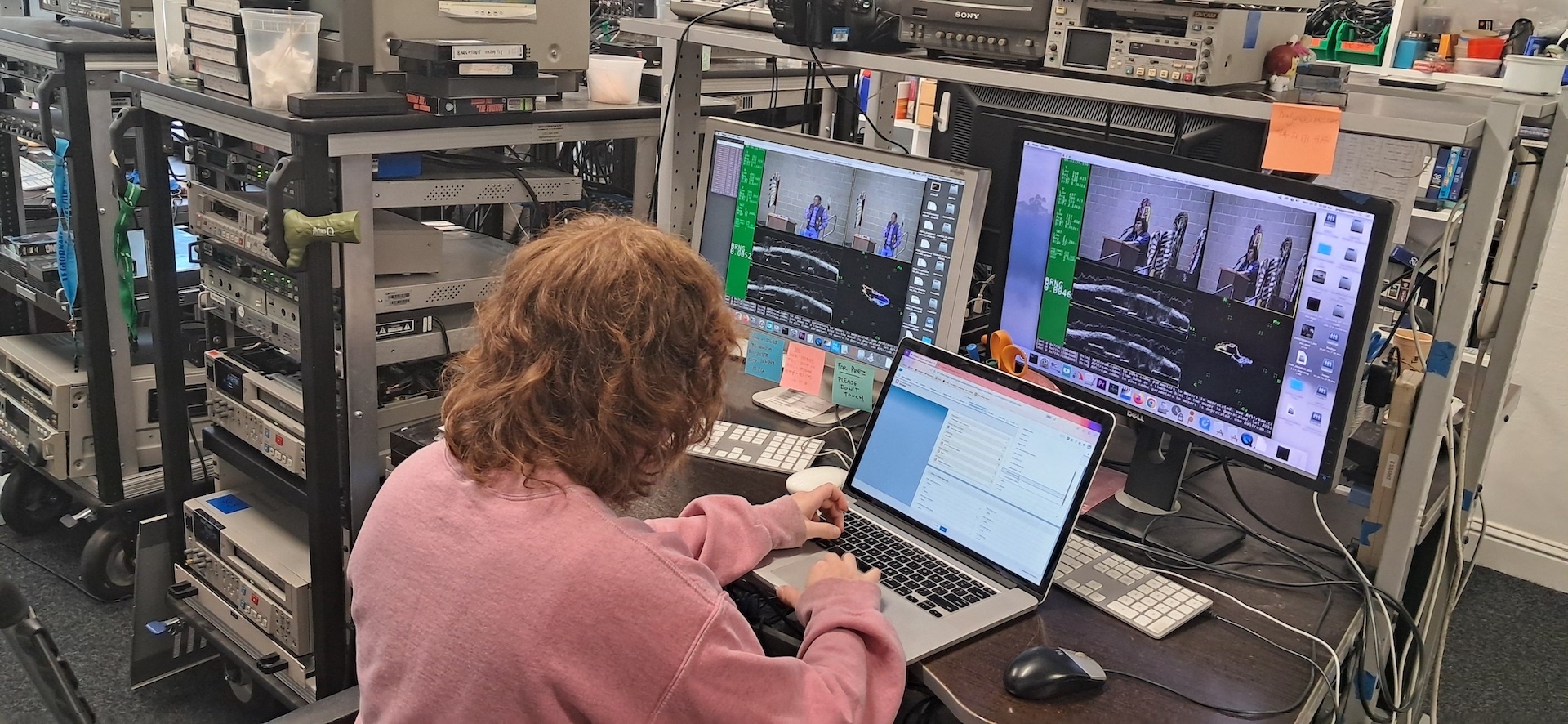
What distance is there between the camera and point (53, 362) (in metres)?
2.66

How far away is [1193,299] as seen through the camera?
139cm

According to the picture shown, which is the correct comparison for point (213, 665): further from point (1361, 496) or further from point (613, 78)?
point (1361, 496)

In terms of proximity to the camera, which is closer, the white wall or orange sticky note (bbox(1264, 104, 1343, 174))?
orange sticky note (bbox(1264, 104, 1343, 174))

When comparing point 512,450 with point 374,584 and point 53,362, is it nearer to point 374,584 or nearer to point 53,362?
point 374,584

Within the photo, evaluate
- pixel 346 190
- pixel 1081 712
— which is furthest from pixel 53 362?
Result: pixel 1081 712

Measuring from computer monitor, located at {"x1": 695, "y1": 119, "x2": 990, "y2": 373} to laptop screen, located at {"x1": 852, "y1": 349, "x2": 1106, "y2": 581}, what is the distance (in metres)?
0.20

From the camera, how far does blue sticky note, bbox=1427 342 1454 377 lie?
1266 millimetres

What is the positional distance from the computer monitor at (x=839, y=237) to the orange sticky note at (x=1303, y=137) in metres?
0.38

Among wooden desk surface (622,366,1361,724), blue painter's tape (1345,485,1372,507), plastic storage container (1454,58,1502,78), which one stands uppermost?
plastic storage container (1454,58,1502,78)

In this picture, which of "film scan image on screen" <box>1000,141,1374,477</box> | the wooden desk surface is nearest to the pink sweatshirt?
the wooden desk surface

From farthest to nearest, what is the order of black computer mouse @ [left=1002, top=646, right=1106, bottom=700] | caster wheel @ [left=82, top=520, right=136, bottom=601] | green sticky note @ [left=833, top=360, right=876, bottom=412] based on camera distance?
caster wheel @ [left=82, top=520, right=136, bottom=601] → green sticky note @ [left=833, top=360, right=876, bottom=412] → black computer mouse @ [left=1002, top=646, right=1106, bottom=700]

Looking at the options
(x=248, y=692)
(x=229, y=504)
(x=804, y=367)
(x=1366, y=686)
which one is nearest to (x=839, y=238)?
(x=804, y=367)

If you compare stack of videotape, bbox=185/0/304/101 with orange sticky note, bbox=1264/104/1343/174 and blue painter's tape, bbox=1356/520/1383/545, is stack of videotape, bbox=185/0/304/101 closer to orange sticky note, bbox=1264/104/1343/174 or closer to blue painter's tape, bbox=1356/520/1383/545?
orange sticky note, bbox=1264/104/1343/174

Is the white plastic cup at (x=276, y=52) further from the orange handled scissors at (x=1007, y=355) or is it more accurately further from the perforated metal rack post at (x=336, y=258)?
the orange handled scissors at (x=1007, y=355)
